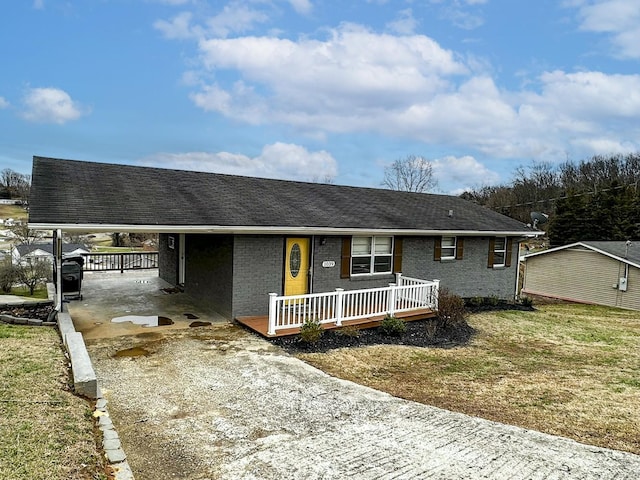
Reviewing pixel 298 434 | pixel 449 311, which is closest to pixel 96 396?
pixel 298 434

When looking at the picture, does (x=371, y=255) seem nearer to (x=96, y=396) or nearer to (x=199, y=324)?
(x=199, y=324)

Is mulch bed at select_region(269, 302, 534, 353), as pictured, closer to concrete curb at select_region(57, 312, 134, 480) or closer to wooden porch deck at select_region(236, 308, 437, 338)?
wooden porch deck at select_region(236, 308, 437, 338)

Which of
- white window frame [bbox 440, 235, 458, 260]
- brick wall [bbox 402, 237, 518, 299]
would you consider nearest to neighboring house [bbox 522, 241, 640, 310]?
brick wall [bbox 402, 237, 518, 299]

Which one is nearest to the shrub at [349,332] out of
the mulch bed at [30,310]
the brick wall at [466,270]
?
the brick wall at [466,270]

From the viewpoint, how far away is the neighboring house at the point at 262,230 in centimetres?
885

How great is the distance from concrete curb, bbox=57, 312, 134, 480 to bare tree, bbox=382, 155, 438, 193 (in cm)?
4106

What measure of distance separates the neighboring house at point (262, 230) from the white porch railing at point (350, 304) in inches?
20.1

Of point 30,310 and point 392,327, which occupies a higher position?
point 30,310

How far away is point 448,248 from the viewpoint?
14.1 m

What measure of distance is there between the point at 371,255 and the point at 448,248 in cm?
342

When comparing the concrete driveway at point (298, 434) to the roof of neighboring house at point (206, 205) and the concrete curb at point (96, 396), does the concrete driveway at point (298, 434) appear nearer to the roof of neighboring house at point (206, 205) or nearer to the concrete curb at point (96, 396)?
the concrete curb at point (96, 396)

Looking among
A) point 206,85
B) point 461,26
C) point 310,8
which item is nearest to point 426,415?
point 310,8

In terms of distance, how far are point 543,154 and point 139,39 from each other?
193 feet

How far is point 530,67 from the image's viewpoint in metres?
20.9
